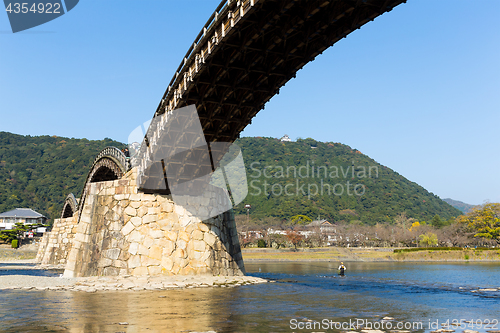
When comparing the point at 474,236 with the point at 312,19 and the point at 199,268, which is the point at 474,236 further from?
the point at 312,19

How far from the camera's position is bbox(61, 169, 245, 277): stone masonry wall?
26188 mm

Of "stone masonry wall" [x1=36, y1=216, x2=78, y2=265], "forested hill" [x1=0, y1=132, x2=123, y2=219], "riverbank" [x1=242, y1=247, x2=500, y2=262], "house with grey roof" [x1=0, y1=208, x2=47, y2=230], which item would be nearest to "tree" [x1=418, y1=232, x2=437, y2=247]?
"riverbank" [x1=242, y1=247, x2=500, y2=262]

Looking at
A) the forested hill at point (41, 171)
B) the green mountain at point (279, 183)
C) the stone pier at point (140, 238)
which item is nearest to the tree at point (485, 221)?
the green mountain at point (279, 183)

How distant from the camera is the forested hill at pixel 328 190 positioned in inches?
5443

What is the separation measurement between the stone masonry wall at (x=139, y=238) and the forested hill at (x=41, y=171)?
106 m

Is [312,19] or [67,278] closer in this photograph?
[312,19]

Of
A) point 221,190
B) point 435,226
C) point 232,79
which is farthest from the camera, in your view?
point 435,226

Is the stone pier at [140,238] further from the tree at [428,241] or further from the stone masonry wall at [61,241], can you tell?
the tree at [428,241]

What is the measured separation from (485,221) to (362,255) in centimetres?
3146

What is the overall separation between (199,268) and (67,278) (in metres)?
9.15

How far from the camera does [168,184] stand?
29234mm

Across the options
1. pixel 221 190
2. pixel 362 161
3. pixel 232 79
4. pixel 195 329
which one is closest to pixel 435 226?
pixel 362 161

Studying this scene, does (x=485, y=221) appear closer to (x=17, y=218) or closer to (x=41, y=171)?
(x=17, y=218)

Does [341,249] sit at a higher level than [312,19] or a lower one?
lower
